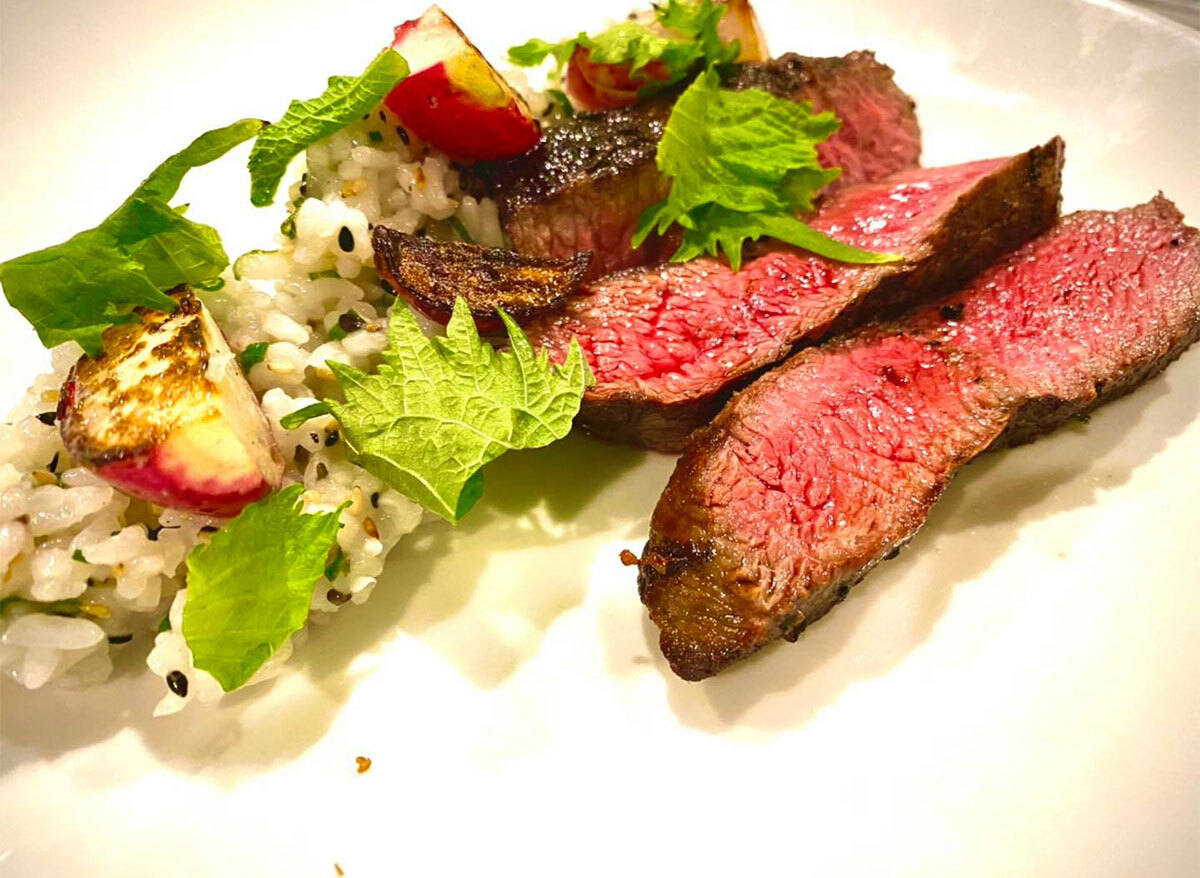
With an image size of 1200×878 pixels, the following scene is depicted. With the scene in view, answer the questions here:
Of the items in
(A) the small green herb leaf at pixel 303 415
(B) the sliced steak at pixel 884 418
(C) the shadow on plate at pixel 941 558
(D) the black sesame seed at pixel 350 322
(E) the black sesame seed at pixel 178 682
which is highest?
(D) the black sesame seed at pixel 350 322

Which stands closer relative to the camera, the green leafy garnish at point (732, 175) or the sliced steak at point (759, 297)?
the sliced steak at point (759, 297)

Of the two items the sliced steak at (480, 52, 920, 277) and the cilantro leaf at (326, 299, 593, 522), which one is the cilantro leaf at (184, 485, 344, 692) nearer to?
the cilantro leaf at (326, 299, 593, 522)

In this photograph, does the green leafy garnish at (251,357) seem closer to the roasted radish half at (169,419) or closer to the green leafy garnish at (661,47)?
the roasted radish half at (169,419)

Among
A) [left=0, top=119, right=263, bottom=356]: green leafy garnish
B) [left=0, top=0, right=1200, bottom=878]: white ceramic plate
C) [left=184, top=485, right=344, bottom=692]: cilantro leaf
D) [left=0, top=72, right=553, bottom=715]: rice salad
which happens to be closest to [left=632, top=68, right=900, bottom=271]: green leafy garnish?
[left=0, top=72, right=553, bottom=715]: rice salad

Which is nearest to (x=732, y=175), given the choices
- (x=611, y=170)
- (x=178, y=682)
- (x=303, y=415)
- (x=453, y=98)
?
(x=611, y=170)

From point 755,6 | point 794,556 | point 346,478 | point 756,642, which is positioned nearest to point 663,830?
point 756,642

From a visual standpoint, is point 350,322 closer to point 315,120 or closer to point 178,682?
A: point 315,120

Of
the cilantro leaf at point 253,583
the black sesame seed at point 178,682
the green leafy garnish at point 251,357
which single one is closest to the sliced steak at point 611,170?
the green leafy garnish at point 251,357
